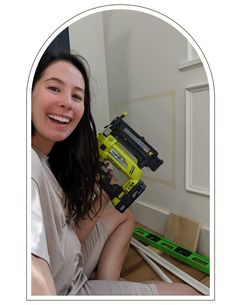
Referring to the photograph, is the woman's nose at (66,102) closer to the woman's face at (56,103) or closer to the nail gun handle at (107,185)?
the woman's face at (56,103)

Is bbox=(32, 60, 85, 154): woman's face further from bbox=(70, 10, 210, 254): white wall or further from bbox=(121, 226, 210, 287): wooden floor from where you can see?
bbox=(121, 226, 210, 287): wooden floor

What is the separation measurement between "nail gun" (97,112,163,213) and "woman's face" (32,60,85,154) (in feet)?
A: 1.09

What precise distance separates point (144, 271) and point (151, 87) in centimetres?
101

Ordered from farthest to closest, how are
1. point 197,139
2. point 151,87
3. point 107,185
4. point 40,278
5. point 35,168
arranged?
point 151,87 < point 197,139 < point 107,185 < point 35,168 < point 40,278

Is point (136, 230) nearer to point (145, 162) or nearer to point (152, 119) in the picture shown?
point (145, 162)

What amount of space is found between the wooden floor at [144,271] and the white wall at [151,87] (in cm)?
16

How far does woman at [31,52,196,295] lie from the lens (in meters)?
0.51

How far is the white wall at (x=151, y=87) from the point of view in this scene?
113cm

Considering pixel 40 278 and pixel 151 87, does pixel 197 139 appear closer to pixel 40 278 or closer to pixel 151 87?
pixel 151 87

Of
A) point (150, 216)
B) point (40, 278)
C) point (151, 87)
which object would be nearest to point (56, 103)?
point (40, 278)

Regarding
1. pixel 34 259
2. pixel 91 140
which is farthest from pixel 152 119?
pixel 34 259

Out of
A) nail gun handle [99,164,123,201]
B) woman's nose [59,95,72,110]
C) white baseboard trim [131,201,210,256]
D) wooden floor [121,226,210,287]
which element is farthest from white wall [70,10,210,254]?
woman's nose [59,95,72,110]

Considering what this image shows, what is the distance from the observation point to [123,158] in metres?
1.00
